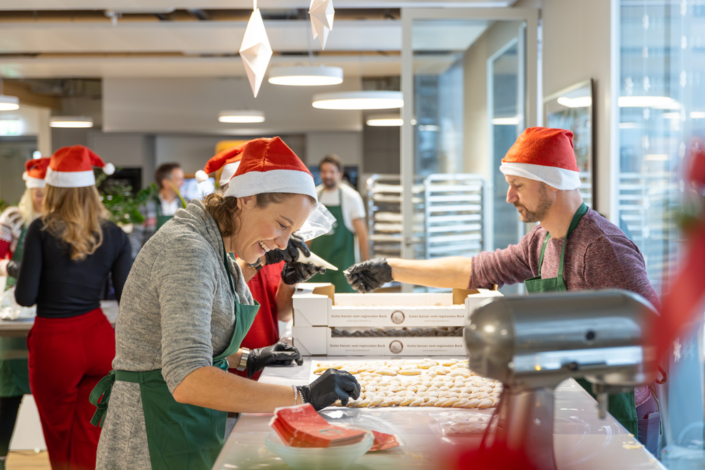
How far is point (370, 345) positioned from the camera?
2.09 metres

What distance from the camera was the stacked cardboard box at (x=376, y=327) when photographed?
6.74ft

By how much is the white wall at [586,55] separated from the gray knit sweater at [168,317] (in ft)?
7.75

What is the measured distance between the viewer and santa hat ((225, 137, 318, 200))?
1560 millimetres

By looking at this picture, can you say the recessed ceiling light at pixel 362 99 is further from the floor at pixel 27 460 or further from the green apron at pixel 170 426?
the green apron at pixel 170 426

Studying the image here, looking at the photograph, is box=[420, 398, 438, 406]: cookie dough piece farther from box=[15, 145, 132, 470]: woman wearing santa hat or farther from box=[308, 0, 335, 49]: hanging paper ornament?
box=[15, 145, 132, 470]: woman wearing santa hat

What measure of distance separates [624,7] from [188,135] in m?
7.55

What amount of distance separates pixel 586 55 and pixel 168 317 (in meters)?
2.98

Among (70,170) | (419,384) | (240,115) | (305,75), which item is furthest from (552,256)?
(240,115)

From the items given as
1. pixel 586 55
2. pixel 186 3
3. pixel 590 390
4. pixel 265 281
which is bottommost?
pixel 590 390

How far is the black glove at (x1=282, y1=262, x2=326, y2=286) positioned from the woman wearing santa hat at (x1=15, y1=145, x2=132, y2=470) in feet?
2.87

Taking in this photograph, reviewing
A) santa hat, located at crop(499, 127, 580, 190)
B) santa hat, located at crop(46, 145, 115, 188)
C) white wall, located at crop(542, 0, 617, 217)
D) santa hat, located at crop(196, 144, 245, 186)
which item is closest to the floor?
santa hat, located at crop(46, 145, 115, 188)

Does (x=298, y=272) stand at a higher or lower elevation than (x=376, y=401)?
higher

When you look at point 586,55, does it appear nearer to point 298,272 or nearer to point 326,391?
point 298,272

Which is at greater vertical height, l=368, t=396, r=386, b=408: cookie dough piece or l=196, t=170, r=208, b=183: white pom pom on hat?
l=196, t=170, r=208, b=183: white pom pom on hat
